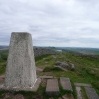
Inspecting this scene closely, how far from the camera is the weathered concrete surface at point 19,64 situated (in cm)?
687

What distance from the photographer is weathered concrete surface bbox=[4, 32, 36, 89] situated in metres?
6.87

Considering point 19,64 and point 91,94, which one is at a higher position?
point 19,64

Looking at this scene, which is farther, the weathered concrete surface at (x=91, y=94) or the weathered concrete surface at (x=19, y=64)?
the weathered concrete surface at (x=91, y=94)

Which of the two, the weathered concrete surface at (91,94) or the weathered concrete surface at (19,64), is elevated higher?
the weathered concrete surface at (19,64)

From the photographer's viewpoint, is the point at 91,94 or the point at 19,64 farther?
the point at 91,94

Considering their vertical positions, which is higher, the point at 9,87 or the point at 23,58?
the point at 23,58

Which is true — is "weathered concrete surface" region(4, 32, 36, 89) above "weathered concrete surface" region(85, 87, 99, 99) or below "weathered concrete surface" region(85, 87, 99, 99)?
above

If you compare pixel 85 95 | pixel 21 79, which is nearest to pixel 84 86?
pixel 85 95

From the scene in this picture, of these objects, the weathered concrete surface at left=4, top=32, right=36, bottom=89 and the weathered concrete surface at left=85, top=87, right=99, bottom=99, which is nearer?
the weathered concrete surface at left=4, top=32, right=36, bottom=89

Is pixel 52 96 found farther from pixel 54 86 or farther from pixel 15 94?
pixel 15 94

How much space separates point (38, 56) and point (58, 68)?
12706 millimetres

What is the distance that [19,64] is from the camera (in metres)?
6.86

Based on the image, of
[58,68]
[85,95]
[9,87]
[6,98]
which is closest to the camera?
[6,98]

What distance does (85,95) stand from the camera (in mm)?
7324
